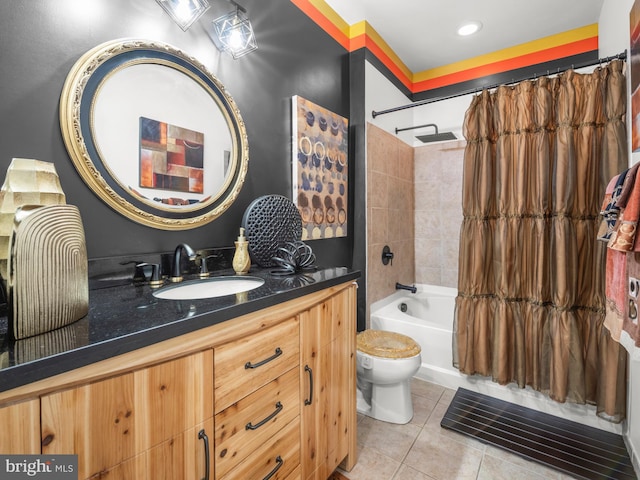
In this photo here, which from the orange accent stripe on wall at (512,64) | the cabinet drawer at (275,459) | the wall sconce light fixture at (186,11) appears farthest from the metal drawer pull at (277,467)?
the orange accent stripe on wall at (512,64)

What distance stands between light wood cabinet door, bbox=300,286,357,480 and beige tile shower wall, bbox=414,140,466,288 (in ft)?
6.50

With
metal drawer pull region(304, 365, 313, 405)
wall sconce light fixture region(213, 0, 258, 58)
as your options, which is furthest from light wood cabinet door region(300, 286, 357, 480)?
wall sconce light fixture region(213, 0, 258, 58)

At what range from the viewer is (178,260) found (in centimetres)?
117

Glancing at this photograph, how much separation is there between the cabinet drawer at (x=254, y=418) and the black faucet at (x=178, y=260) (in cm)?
54

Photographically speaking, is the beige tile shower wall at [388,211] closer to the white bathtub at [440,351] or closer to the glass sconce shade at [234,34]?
the white bathtub at [440,351]

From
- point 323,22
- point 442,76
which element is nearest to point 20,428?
point 323,22

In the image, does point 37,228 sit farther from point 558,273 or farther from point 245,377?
point 558,273

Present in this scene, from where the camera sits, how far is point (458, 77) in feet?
9.69

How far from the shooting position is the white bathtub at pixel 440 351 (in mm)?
1818

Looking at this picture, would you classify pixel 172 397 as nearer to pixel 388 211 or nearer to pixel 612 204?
pixel 612 204

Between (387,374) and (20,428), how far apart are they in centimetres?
A: 157

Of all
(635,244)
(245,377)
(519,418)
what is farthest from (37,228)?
(519,418)

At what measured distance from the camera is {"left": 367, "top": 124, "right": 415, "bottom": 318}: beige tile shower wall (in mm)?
2379

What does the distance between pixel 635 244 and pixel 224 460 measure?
1389mm
